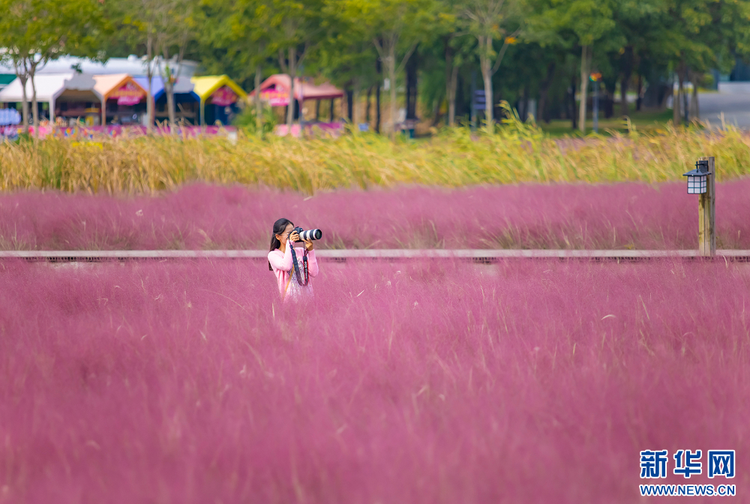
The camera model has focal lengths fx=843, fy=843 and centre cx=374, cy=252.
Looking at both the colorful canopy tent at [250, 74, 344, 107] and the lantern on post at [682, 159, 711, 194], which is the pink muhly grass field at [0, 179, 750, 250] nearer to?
the lantern on post at [682, 159, 711, 194]

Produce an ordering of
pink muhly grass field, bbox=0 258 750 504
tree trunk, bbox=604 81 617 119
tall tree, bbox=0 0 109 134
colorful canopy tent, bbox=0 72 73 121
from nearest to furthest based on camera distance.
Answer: pink muhly grass field, bbox=0 258 750 504 < tall tree, bbox=0 0 109 134 < colorful canopy tent, bbox=0 72 73 121 < tree trunk, bbox=604 81 617 119

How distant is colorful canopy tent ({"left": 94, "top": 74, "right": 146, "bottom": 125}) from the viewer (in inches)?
1668

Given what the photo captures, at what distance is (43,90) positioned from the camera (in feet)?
137

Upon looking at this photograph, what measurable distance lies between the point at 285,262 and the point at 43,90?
39.4 m

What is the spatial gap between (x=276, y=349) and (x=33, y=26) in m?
27.6

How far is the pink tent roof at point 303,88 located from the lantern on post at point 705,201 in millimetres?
44811

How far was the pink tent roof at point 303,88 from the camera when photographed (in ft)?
176

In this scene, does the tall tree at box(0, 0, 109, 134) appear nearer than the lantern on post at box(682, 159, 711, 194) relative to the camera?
No

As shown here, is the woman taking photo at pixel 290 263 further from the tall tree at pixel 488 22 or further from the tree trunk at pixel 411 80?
the tree trunk at pixel 411 80

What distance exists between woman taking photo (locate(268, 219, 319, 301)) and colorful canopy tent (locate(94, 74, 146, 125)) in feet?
124

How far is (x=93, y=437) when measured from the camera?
3748mm

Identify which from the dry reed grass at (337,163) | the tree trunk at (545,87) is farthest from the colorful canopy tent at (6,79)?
the tree trunk at (545,87)

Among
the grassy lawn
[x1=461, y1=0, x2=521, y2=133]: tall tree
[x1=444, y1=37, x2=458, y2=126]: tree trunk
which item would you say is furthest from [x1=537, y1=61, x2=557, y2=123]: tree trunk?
[x1=461, y1=0, x2=521, y2=133]: tall tree

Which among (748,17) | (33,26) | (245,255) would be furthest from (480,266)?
(748,17)
